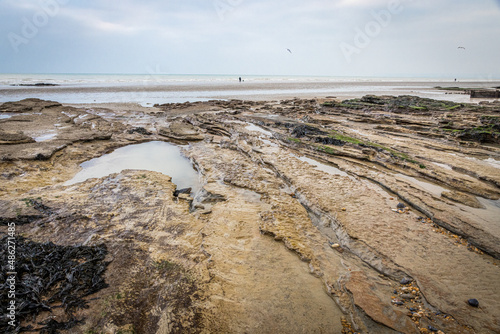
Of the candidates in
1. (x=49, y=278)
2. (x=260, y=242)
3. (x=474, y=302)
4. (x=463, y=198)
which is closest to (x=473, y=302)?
(x=474, y=302)

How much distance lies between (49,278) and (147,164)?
4.81 metres

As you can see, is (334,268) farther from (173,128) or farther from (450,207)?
(173,128)

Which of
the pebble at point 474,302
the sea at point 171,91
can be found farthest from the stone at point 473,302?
the sea at point 171,91

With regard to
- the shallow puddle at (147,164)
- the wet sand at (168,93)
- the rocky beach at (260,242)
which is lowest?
the rocky beach at (260,242)

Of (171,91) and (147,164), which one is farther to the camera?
(171,91)

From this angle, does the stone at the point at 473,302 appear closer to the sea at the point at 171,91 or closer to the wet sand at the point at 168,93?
the sea at the point at 171,91

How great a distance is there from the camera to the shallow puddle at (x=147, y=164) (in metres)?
6.39

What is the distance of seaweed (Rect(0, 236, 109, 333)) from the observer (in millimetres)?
2465

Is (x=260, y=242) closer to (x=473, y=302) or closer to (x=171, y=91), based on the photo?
(x=473, y=302)

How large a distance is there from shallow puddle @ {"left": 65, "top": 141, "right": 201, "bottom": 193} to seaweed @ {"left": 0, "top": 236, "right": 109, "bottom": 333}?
276 cm

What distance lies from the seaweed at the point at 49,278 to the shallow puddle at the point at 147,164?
9.06 ft

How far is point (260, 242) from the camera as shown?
A: 3828 mm

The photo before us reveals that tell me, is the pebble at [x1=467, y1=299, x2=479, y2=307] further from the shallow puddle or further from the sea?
the sea

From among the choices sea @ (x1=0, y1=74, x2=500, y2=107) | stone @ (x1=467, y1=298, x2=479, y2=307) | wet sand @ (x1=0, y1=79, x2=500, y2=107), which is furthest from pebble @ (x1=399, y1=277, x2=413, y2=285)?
wet sand @ (x1=0, y1=79, x2=500, y2=107)
